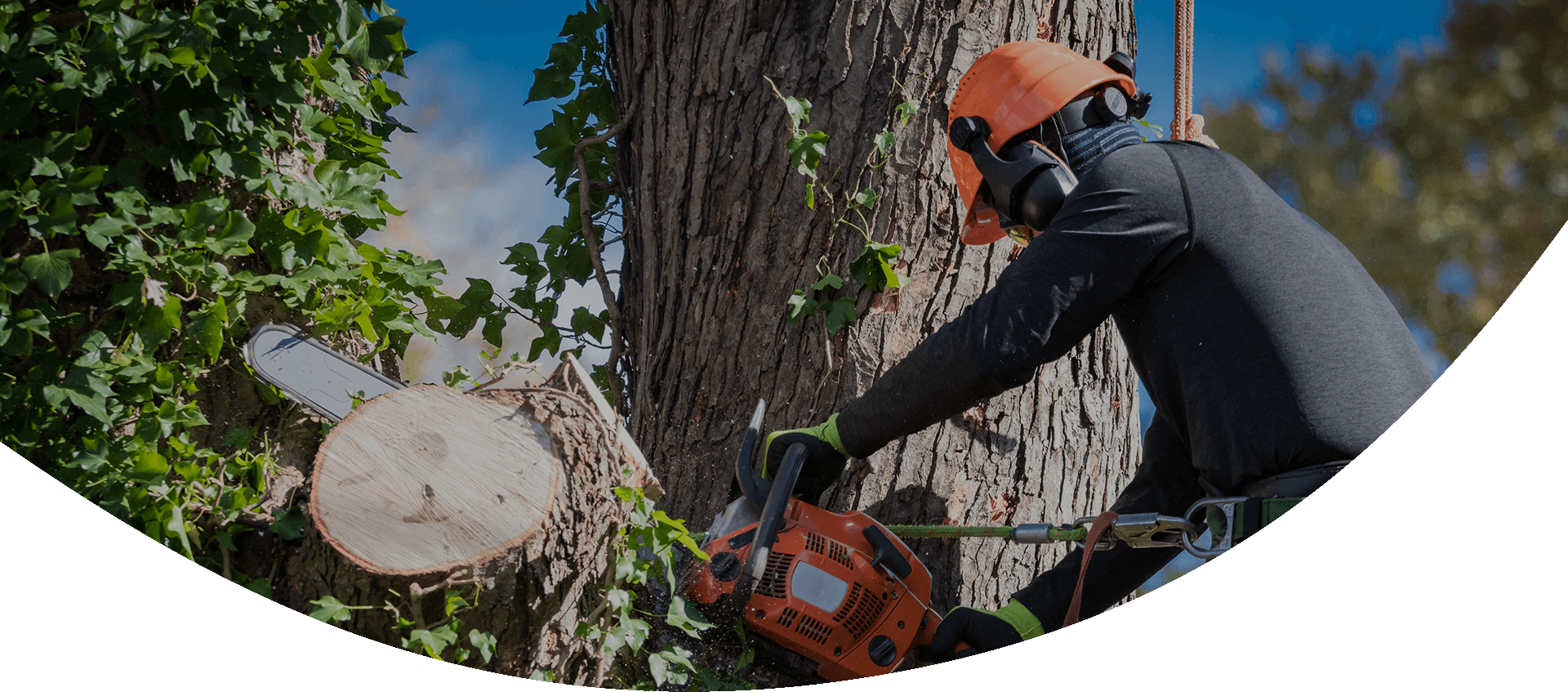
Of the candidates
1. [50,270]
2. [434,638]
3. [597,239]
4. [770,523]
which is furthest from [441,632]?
[597,239]

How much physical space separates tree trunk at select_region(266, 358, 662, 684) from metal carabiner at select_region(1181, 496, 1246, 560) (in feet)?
3.70

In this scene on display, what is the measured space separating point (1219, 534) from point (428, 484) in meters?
1.52

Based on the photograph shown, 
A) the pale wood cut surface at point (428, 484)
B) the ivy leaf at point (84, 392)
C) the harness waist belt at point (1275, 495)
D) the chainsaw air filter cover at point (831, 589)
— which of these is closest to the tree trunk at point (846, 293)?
the chainsaw air filter cover at point (831, 589)

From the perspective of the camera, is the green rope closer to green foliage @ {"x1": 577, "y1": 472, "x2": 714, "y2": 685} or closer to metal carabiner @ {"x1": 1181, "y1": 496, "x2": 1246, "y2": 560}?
metal carabiner @ {"x1": 1181, "y1": 496, "x2": 1246, "y2": 560}

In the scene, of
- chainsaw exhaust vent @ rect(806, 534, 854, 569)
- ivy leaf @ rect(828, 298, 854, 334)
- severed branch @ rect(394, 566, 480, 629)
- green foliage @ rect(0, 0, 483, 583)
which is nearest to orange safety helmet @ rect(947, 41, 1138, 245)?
ivy leaf @ rect(828, 298, 854, 334)

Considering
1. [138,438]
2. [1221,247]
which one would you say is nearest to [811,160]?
[1221,247]

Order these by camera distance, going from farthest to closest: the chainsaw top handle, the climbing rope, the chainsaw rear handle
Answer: the climbing rope, the chainsaw top handle, the chainsaw rear handle

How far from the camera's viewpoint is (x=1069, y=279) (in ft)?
6.12

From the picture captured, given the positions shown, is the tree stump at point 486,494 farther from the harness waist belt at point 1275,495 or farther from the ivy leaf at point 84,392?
the harness waist belt at point 1275,495

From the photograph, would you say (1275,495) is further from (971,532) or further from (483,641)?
(483,641)

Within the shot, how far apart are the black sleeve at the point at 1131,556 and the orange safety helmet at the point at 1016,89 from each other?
729mm

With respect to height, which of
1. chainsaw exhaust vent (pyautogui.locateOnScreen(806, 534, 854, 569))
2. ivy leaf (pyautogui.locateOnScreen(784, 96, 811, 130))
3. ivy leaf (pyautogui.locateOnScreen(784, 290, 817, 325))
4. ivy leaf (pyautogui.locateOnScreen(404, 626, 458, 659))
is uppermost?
ivy leaf (pyautogui.locateOnScreen(784, 96, 811, 130))

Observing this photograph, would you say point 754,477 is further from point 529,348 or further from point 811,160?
point 529,348

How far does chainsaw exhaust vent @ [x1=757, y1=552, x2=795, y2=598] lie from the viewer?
1983 mm
